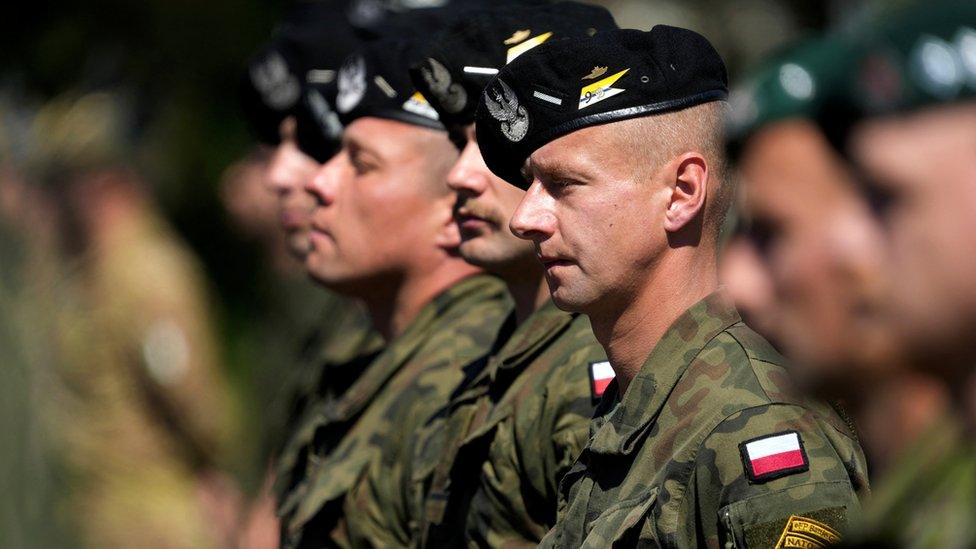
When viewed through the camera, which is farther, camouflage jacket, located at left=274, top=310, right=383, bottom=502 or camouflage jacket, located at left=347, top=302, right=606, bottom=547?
camouflage jacket, located at left=274, top=310, right=383, bottom=502

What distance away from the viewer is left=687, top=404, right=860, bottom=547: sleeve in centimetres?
294

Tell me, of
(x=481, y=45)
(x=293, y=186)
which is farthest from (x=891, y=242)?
(x=293, y=186)

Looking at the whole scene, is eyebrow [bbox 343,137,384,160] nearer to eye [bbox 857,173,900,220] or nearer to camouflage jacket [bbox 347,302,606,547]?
camouflage jacket [bbox 347,302,606,547]

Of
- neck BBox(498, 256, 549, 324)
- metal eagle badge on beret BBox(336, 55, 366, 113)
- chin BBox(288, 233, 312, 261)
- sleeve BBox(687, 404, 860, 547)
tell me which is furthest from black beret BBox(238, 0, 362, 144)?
sleeve BBox(687, 404, 860, 547)

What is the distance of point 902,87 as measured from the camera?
1.92 m

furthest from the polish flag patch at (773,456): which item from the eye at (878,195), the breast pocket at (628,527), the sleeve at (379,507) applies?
the sleeve at (379,507)

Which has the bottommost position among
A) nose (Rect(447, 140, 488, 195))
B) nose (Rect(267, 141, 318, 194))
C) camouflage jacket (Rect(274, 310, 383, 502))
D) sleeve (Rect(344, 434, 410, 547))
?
camouflage jacket (Rect(274, 310, 383, 502))

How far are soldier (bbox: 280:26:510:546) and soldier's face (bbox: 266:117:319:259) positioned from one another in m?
0.83

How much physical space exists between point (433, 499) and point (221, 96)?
7.09 metres

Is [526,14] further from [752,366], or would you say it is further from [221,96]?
[221,96]

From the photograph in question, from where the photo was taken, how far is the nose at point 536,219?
3490mm

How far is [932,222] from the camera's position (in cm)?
189

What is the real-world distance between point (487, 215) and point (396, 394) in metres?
1.00

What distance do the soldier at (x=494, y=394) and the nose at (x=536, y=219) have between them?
53 centimetres
